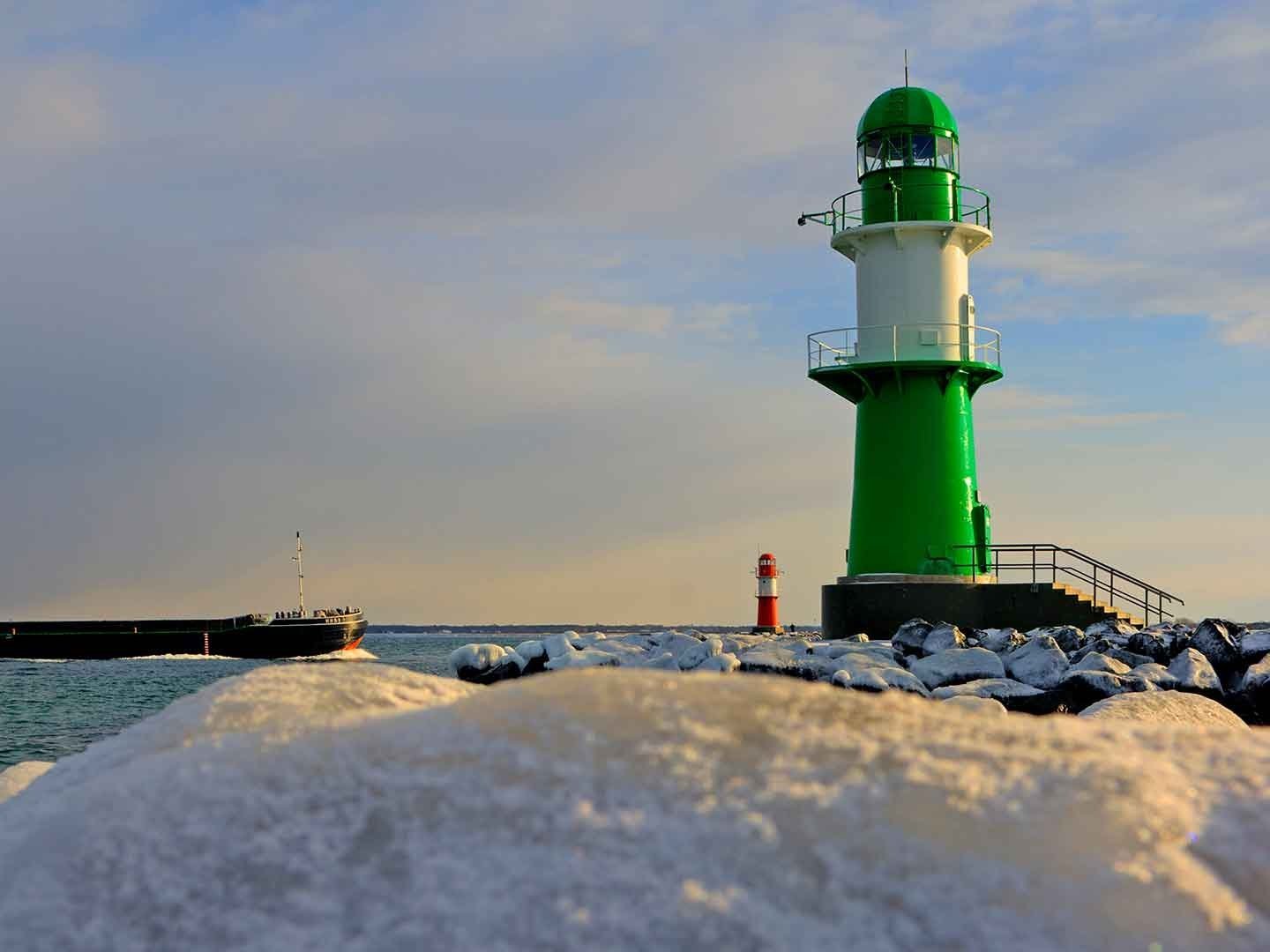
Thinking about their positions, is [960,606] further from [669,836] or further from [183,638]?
[183,638]

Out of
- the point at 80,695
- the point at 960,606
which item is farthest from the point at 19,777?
the point at 80,695

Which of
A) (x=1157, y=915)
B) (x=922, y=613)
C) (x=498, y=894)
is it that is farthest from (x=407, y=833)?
(x=922, y=613)

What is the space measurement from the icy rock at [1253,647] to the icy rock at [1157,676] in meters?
1.49

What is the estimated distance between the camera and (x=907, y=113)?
1978 cm

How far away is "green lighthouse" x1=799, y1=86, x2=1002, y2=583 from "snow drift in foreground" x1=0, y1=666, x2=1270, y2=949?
17.1 metres

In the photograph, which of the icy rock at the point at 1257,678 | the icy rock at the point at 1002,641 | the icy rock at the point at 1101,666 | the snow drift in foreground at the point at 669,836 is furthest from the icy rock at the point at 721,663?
the snow drift in foreground at the point at 669,836

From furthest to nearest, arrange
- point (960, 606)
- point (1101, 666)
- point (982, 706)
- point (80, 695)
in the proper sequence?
point (80, 695) < point (960, 606) < point (1101, 666) < point (982, 706)

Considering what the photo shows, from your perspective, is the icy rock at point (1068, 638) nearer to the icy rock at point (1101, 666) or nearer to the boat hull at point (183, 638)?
the icy rock at point (1101, 666)

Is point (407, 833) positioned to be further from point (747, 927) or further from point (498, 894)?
point (747, 927)

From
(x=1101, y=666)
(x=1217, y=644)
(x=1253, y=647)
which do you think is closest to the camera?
(x=1101, y=666)

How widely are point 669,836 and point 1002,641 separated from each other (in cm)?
1425

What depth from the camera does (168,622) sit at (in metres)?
45.7

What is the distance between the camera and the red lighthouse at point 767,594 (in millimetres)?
26062

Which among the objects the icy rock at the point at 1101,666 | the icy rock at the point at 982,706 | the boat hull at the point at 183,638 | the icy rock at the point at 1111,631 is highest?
the icy rock at the point at 982,706
